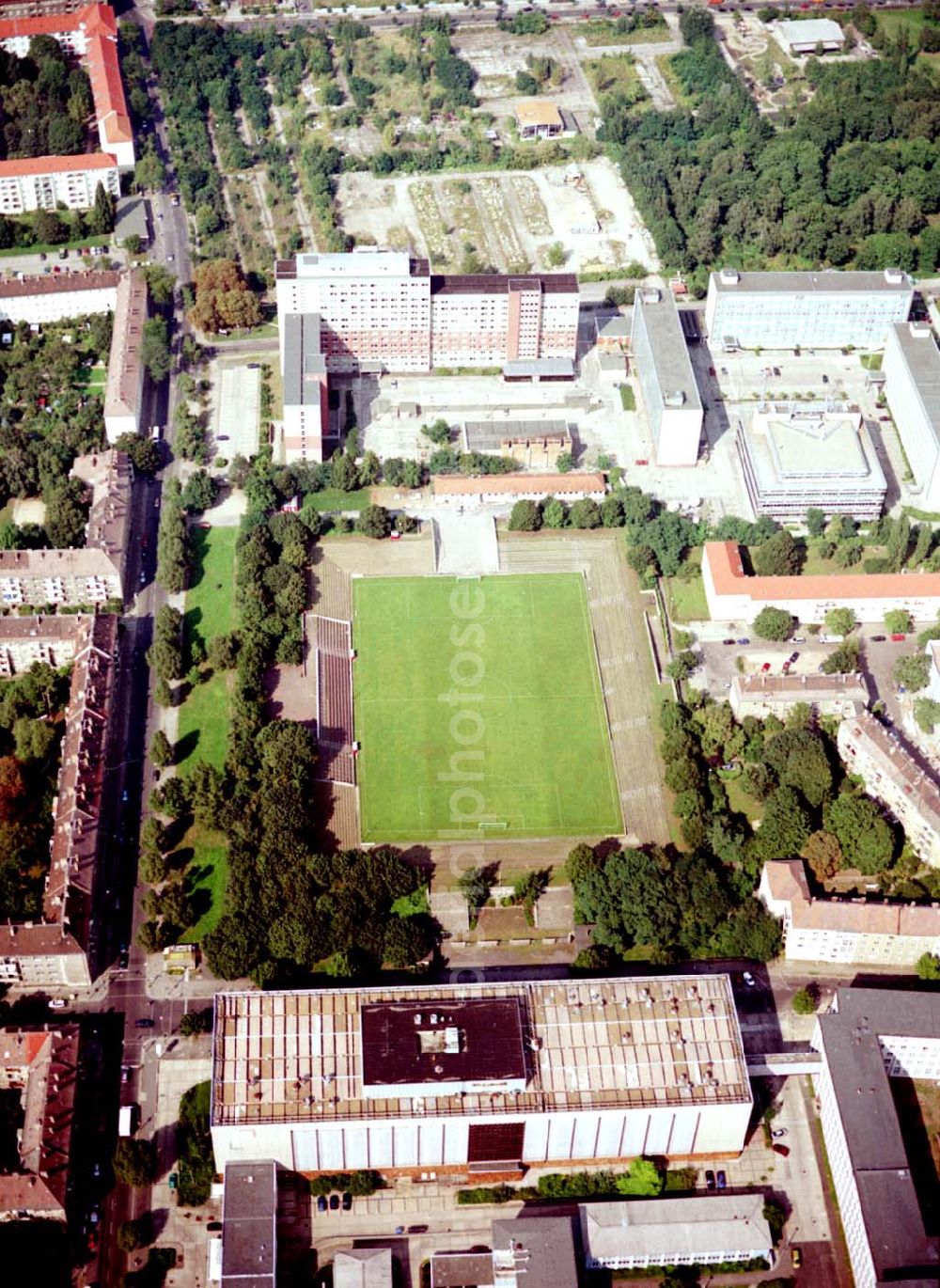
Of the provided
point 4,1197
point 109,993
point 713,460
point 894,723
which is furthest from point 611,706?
point 4,1197

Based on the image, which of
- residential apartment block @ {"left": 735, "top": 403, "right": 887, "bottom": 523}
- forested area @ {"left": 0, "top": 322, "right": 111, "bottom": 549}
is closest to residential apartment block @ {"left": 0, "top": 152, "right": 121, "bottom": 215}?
forested area @ {"left": 0, "top": 322, "right": 111, "bottom": 549}

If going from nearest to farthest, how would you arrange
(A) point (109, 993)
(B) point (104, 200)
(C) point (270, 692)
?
(A) point (109, 993) < (C) point (270, 692) < (B) point (104, 200)

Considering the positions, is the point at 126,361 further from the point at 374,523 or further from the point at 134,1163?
the point at 134,1163

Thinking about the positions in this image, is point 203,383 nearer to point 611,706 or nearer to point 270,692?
point 270,692

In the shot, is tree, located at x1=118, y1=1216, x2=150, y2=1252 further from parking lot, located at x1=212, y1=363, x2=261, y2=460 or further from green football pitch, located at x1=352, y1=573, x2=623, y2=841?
parking lot, located at x1=212, y1=363, x2=261, y2=460

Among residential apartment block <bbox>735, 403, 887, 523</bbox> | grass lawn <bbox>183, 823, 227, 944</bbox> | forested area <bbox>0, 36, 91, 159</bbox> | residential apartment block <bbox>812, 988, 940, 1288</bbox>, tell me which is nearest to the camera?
residential apartment block <bbox>812, 988, 940, 1288</bbox>

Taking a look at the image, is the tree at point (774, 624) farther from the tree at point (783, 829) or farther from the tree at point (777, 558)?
the tree at point (783, 829)

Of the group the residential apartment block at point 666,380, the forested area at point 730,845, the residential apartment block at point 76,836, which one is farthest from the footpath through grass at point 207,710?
the residential apartment block at point 666,380
